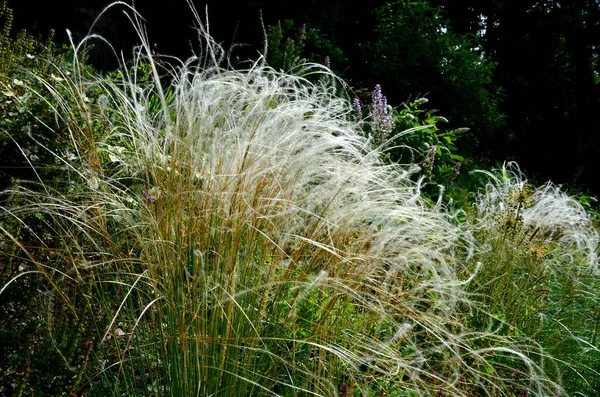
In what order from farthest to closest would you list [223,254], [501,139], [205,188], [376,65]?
[501,139] < [376,65] < [205,188] < [223,254]

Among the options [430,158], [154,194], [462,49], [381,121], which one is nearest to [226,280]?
[154,194]

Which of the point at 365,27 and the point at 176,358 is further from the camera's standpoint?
the point at 365,27

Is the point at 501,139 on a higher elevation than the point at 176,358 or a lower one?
lower

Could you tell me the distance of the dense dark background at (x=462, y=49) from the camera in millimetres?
7859

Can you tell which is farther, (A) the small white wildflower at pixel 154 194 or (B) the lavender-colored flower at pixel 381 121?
(B) the lavender-colored flower at pixel 381 121

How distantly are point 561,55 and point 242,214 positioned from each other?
13.2 metres

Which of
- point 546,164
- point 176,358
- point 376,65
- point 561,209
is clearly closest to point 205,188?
point 176,358

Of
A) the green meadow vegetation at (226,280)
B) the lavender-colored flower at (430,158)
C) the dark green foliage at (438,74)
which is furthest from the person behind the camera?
the dark green foliage at (438,74)

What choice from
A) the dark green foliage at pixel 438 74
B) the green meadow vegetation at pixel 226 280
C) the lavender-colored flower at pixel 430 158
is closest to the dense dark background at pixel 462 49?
the dark green foliage at pixel 438 74

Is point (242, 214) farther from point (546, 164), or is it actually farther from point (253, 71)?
point (546, 164)

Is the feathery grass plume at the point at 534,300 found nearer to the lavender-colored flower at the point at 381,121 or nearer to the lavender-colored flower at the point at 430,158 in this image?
the lavender-colored flower at the point at 430,158

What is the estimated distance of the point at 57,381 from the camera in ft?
6.92

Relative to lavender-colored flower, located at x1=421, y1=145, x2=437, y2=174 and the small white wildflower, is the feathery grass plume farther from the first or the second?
the small white wildflower

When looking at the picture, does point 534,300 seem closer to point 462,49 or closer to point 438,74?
point 438,74
